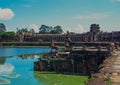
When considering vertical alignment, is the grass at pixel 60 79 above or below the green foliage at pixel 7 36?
below

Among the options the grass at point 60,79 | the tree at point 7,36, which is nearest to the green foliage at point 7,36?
the tree at point 7,36

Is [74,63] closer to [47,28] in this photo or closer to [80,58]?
[80,58]

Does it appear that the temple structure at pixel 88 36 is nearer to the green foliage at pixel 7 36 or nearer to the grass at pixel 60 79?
the green foliage at pixel 7 36

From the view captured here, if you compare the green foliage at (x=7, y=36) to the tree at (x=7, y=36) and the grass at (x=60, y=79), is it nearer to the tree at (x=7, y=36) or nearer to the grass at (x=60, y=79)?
the tree at (x=7, y=36)

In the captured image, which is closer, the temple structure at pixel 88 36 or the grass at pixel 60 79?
the grass at pixel 60 79

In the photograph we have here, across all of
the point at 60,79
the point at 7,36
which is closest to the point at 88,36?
the point at 7,36

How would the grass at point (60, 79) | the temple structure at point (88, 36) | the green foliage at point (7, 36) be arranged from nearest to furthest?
the grass at point (60, 79) → the temple structure at point (88, 36) → the green foliage at point (7, 36)

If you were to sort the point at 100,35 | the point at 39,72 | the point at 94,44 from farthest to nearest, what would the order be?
1. the point at 100,35
2. the point at 94,44
3. the point at 39,72

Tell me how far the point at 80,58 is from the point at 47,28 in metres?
161

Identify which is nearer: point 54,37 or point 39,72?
point 39,72

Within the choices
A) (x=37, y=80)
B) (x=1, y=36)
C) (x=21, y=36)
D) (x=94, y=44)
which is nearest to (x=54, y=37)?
(x=21, y=36)

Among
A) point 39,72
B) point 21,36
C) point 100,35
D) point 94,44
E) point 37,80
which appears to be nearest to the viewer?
point 37,80

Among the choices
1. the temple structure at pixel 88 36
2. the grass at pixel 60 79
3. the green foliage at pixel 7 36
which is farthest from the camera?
the green foliage at pixel 7 36

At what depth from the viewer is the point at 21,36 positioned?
152625mm
